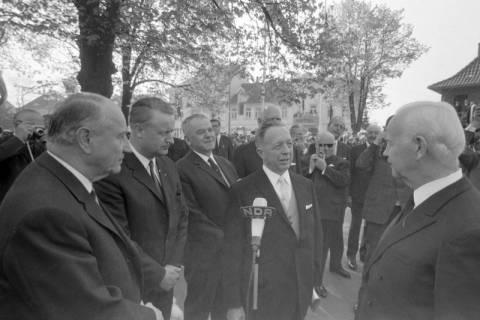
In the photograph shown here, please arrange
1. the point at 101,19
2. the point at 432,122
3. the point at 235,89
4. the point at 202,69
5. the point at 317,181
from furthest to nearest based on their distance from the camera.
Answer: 1. the point at 235,89
2. the point at 202,69
3. the point at 101,19
4. the point at 317,181
5. the point at 432,122

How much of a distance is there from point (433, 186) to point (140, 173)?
2.02m

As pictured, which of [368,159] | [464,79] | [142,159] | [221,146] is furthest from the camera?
[464,79]

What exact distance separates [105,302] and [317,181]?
4.40 meters

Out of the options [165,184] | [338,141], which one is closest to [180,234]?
[165,184]

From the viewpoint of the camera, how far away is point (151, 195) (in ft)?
9.54

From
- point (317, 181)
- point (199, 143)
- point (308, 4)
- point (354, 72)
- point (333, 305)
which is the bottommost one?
point (333, 305)

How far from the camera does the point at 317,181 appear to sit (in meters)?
5.56

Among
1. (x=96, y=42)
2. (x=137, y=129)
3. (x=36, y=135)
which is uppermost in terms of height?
(x=96, y=42)

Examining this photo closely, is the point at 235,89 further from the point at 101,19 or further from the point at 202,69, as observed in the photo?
the point at 101,19

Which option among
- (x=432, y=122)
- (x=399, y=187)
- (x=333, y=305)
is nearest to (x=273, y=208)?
(x=432, y=122)

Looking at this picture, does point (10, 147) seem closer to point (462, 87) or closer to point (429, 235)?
point (429, 235)

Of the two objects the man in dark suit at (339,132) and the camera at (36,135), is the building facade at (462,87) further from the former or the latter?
the camera at (36,135)

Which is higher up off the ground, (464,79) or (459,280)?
(464,79)

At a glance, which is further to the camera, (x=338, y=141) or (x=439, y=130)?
(x=338, y=141)
